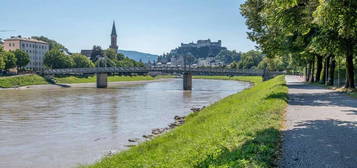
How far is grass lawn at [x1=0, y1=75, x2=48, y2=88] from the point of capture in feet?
278

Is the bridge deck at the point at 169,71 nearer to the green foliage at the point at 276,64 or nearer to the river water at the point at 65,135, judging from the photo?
the green foliage at the point at 276,64

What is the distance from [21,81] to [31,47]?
6921 centimetres

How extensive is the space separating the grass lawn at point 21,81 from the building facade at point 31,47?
49.0 meters

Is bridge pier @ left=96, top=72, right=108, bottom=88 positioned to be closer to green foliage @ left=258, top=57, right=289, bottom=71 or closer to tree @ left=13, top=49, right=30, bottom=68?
tree @ left=13, top=49, right=30, bottom=68

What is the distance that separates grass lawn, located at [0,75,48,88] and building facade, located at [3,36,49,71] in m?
49.0

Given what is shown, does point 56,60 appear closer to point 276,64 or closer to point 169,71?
point 169,71

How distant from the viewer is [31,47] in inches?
6068

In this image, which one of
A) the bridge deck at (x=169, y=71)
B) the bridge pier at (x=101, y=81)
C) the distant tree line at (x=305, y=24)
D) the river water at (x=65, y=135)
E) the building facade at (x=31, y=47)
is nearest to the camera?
the distant tree line at (x=305, y=24)

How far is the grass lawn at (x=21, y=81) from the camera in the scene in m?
84.9

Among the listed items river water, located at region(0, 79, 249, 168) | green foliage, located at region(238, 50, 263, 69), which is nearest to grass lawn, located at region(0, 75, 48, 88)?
river water, located at region(0, 79, 249, 168)

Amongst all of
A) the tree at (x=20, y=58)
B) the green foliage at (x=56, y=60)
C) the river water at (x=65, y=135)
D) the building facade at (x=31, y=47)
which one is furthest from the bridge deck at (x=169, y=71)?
the river water at (x=65, y=135)

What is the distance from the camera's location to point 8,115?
3350cm

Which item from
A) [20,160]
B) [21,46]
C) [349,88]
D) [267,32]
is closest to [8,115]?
[20,160]

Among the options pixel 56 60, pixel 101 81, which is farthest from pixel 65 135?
pixel 56 60
